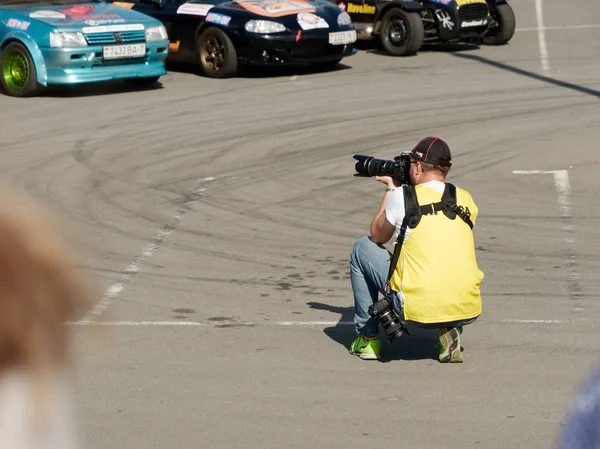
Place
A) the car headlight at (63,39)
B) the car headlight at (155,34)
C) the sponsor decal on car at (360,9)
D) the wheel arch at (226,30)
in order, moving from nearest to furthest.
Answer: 1. the car headlight at (63,39)
2. the car headlight at (155,34)
3. the wheel arch at (226,30)
4. the sponsor decal on car at (360,9)

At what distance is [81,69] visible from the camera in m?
14.7

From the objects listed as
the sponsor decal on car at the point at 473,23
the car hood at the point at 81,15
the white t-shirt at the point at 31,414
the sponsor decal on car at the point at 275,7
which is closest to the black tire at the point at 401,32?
the sponsor decal on car at the point at 473,23

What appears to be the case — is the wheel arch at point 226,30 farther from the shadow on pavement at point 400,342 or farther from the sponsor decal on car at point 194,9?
the shadow on pavement at point 400,342

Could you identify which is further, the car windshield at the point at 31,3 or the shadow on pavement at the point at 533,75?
the car windshield at the point at 31,3

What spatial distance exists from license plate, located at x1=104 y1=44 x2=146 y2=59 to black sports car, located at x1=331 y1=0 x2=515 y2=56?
199 inches

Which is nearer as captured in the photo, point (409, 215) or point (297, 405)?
point (297, 405)

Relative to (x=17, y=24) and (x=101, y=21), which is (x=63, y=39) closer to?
(x=101, y=21)

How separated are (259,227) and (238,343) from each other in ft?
8.66

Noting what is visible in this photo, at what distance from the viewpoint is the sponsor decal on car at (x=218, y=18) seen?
53.9ft

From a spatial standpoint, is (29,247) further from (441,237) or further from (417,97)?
(417,97)

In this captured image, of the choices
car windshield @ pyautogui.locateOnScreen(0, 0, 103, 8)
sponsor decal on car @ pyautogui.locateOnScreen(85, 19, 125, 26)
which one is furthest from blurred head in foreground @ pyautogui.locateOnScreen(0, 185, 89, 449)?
car windshield @ pyautogui.locateOnScreen(0, 0, 103, 8)

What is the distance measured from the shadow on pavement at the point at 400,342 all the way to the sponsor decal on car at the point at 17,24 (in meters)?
9.33

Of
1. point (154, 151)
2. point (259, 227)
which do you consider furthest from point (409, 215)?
point (154, 151)

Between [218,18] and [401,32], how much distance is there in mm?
3529
